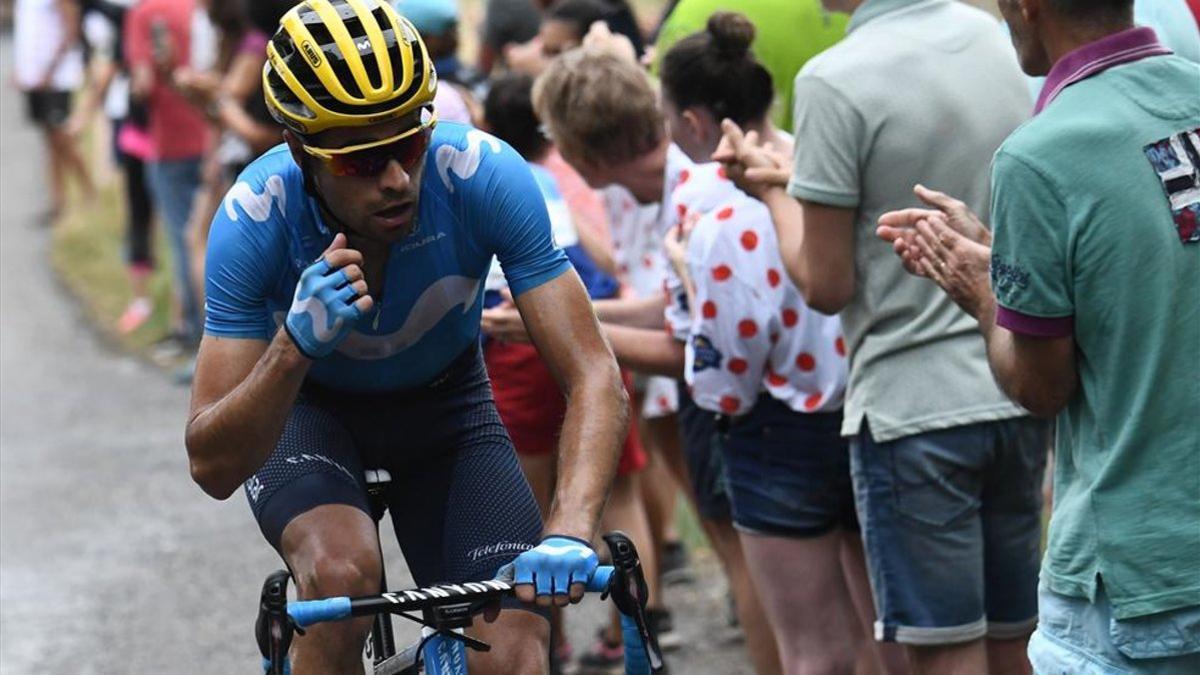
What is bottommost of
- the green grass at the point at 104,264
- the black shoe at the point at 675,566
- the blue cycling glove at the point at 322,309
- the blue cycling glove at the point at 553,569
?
the green grass at the point at 104,264

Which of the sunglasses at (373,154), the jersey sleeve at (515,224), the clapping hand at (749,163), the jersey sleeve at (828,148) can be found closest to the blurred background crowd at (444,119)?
the clapping hand at (749,163)

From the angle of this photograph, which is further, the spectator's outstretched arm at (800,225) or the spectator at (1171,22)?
the spectator at (1171,22)

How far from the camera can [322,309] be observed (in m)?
3.61

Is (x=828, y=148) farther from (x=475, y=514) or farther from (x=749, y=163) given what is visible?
(x=475, y=514)

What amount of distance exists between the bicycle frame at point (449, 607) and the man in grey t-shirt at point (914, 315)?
4.27 feet

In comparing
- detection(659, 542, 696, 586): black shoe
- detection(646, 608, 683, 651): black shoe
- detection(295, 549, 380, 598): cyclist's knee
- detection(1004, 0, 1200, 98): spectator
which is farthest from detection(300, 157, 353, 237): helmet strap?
detection(659, 542, 696, 586): black shoe

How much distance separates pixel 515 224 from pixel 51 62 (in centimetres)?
1244

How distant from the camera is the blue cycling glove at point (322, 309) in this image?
3.59 m

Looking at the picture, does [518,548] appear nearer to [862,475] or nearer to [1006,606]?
[862,475]

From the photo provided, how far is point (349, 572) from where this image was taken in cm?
408

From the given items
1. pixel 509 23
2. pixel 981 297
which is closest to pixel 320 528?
pixel 981 297

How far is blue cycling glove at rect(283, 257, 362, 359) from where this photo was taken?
3.59m

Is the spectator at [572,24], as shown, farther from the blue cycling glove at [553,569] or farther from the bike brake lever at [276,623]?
the bike brake lever at [276,623]

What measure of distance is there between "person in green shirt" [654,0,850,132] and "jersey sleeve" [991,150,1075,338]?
282 cm
